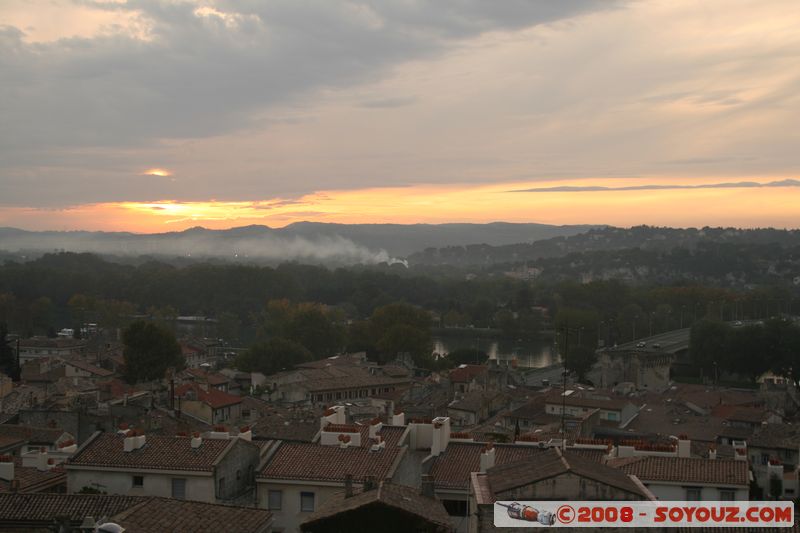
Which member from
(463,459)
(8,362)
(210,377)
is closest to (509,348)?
(210,377)

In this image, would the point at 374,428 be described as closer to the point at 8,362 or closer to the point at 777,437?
the point at 777,437

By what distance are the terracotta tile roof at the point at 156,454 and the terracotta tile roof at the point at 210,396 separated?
51.3ft

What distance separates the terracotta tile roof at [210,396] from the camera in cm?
2916

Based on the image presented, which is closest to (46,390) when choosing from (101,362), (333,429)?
(101,362)

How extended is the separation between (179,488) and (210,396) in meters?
17.9

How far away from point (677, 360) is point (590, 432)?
38180mm

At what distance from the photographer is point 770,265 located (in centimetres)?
17525

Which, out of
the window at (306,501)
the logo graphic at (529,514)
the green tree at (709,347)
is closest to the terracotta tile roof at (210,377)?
the window at (306,501)

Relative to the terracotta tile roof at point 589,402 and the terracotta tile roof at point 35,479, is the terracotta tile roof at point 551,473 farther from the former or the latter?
the terracotta tile roof at point 589,402

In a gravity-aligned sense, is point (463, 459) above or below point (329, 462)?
below

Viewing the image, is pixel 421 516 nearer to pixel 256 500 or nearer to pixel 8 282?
pixel 256 500

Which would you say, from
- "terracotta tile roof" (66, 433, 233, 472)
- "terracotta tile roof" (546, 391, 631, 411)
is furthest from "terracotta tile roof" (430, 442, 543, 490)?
"terracotta tile roof" (546, 391, 631, 411)

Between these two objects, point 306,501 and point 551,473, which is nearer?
point 551,473

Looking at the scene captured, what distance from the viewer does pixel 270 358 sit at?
47.1 meters
